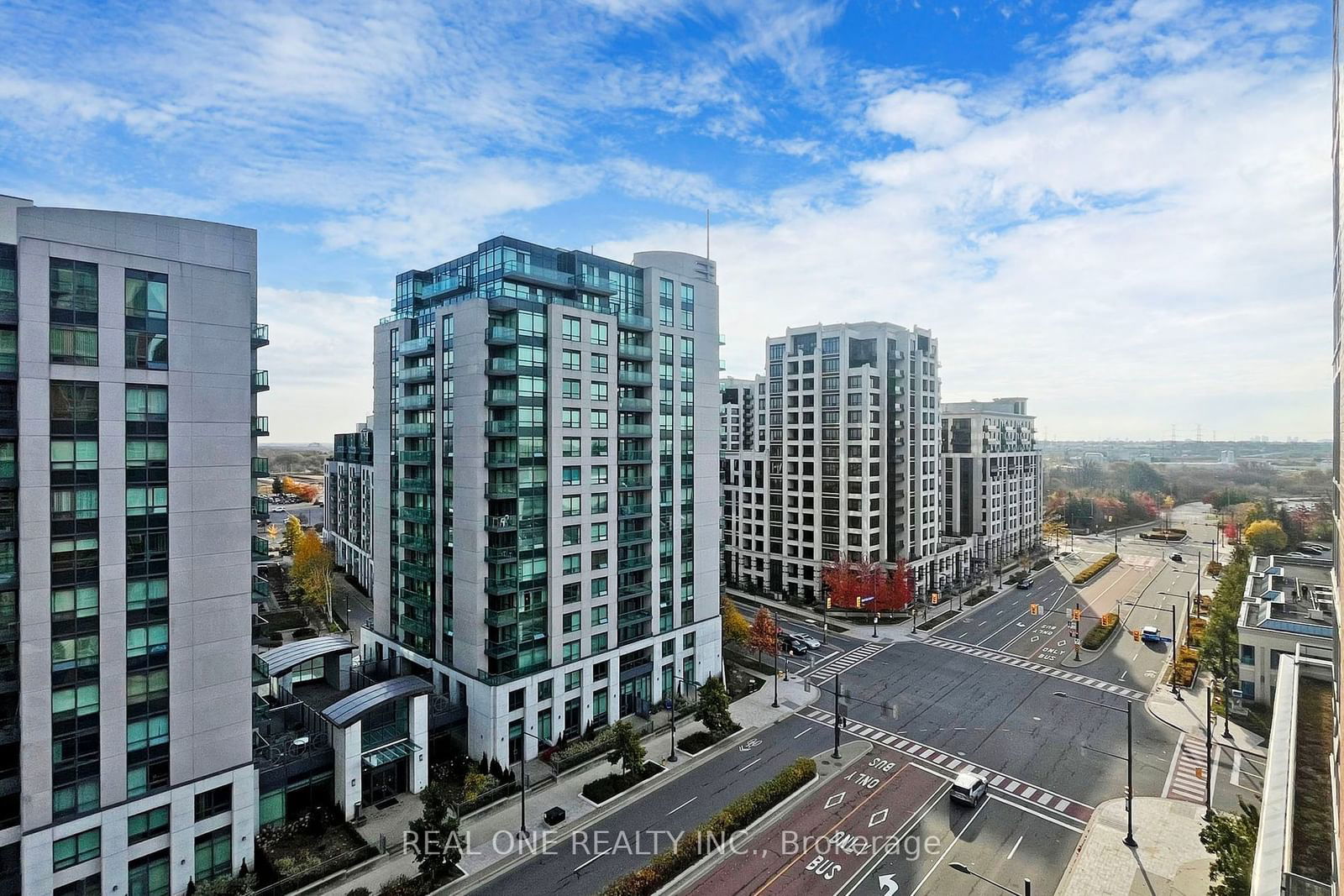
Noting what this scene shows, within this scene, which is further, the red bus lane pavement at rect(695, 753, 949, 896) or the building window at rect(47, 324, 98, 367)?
the red bus lane pavement at rect(695, 753, 949, 896)

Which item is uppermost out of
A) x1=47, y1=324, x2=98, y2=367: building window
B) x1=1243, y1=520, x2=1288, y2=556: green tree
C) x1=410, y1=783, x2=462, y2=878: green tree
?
x1=47, y1=324, x2=98, y2=367: building window

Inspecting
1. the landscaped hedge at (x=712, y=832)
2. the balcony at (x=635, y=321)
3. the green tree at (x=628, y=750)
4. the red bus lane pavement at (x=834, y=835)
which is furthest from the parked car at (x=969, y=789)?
the balcony at (x=635, y=321)

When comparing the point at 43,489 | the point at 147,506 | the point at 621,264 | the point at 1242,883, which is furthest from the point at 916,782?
the point at 43,489

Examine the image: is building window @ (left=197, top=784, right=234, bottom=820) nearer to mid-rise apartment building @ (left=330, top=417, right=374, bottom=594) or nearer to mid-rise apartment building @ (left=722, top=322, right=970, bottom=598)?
mid-rise apartment building @ (left=330, top=417, right=374, bottom=594)

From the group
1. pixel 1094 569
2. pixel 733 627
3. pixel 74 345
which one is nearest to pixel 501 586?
pixel 74 345

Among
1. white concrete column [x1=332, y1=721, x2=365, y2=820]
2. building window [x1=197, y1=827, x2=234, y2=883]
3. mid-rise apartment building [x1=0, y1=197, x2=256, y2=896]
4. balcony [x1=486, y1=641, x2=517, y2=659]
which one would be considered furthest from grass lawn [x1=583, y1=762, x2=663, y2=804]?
building window [x1=197, y1=827, x2=234, y2=883]

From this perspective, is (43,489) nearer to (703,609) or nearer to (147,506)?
(147,506)
